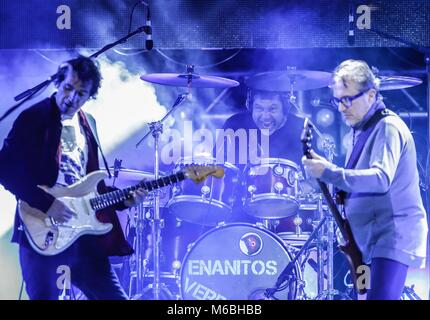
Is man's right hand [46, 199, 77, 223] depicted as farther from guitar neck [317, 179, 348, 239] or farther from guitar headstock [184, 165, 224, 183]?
guitar neck [317, 179, 348, 239]

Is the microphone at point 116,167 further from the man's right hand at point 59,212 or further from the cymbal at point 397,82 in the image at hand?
the cymbal at point 397,82

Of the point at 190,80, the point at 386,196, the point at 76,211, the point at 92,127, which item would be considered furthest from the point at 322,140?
the point at 76,211

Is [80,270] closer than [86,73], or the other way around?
[80,270]

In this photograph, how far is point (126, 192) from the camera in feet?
13.3

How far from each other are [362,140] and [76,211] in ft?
5.56

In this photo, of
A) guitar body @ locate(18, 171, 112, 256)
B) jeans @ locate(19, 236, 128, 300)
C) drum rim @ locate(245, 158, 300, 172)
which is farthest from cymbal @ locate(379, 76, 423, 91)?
jeans @ locate(19, 236, 128, 300)

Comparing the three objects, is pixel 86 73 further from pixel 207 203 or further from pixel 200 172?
pixel 207 203

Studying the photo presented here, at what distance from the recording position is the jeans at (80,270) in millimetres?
4008

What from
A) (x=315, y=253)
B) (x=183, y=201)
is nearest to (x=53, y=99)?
(x=183, y=201)

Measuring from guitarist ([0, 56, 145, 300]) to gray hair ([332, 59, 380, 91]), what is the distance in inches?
52.8

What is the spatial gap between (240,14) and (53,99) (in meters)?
1.31

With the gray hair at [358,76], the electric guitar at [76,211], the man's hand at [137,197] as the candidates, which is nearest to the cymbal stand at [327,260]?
the gray hair at [358,76]

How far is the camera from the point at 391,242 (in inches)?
136

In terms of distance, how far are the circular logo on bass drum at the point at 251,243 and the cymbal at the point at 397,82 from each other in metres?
1.17
